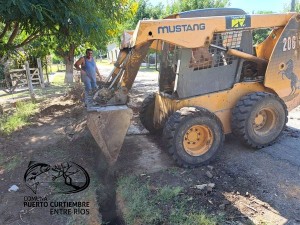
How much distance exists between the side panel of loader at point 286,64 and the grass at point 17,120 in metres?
5.94

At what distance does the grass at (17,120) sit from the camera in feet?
23.7

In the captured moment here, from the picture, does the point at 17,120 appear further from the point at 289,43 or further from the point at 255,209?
the point at 289,43

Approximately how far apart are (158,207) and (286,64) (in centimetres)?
372

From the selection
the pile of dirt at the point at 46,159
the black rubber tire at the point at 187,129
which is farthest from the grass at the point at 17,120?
the black rubber tire at the point at 187,129

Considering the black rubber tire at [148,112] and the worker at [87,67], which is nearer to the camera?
the black rubber tire at [148,112]

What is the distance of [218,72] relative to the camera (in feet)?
17.0

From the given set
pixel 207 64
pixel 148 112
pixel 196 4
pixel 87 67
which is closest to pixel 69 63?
pixel 87 67

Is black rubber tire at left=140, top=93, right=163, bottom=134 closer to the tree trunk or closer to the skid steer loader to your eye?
the skid steer loader

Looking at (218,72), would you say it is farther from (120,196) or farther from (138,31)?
(120,196)

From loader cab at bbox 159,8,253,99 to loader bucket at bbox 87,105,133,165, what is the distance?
112cm

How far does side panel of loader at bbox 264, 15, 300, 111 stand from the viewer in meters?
5.35

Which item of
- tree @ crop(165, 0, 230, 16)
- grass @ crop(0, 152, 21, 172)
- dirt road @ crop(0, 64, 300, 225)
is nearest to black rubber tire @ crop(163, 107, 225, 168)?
dirt road @ crop(0, 64, 300, 225)

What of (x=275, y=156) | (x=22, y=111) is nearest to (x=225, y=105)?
(x=275, y=156)

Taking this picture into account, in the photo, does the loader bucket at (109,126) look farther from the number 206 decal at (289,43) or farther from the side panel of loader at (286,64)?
the number 206 decal at (289,43)
